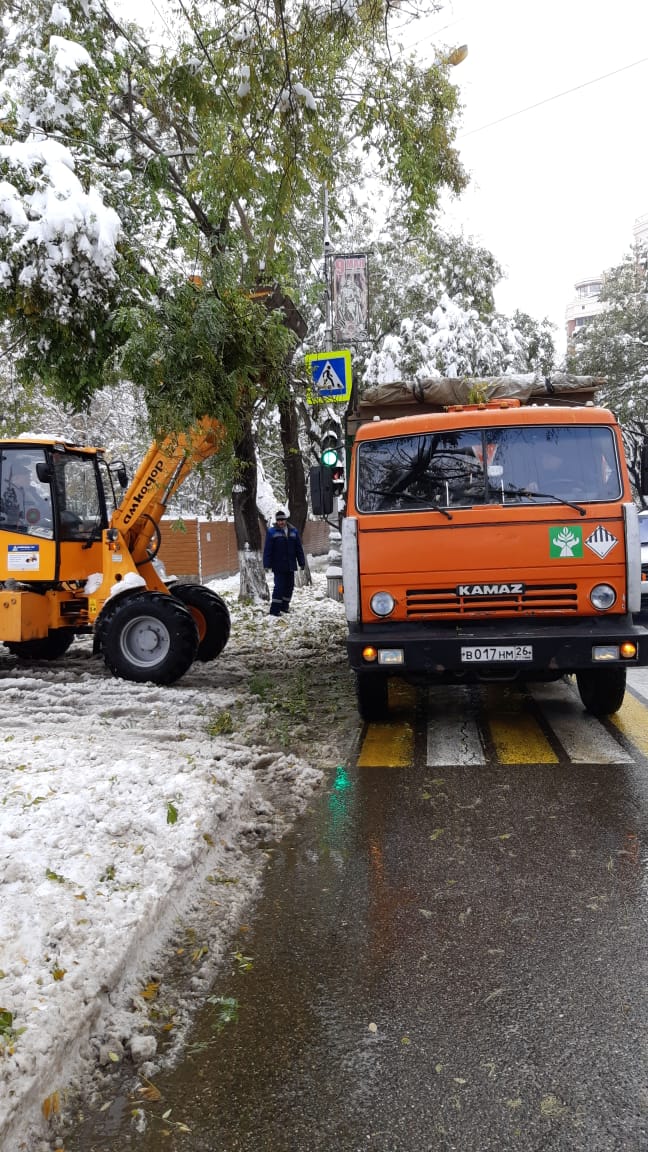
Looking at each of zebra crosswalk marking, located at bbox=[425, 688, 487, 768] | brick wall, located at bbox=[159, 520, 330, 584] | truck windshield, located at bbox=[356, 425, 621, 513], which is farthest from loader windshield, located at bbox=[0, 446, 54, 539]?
brick wall, located at bbox=[159, 520, 330, 584]

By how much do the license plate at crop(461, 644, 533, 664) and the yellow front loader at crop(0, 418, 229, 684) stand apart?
12.0ft

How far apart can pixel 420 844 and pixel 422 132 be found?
8.88m

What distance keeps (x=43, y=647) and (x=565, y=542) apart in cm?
757

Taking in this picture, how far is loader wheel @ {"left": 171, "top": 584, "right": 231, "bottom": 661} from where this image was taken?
11.6 m

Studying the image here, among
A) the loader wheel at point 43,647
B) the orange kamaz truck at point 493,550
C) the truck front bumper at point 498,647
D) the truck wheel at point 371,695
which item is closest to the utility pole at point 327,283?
the loader wheel at point 43,647

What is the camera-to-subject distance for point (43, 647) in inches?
483

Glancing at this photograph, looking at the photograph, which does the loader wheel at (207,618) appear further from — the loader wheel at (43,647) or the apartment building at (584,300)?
the apartment building at (584,300)

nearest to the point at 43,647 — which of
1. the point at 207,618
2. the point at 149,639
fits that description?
the point at 207,618

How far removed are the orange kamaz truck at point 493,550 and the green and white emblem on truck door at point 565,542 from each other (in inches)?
0.4

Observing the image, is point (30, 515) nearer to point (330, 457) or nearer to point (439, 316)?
point (330, 457)

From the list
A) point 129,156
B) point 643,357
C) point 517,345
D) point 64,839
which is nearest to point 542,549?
point 64,839

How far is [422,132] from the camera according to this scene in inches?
434

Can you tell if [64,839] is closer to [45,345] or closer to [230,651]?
[45,345]

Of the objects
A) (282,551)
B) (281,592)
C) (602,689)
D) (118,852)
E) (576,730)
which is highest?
(282,551)
